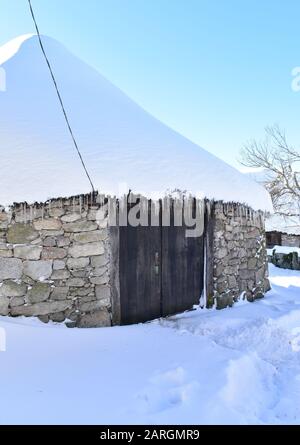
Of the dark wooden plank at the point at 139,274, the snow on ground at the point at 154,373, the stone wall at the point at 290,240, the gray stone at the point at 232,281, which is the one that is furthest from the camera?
the stone wall at the point at 290,240

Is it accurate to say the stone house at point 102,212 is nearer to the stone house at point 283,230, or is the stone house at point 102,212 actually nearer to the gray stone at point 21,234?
the gray stone at point 21,234

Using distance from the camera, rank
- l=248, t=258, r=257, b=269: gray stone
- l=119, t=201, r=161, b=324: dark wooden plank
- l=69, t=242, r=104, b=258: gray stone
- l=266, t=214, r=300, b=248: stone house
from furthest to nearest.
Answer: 1. l=266, t=214, r=300, b=248: stone house
2. l=248, t=258, r=257, b=269: gray stone
3. l=119, t=201, r=161, b=324: dark wooden plank
4. l=69, t=242, r=104, b=258: gray stone

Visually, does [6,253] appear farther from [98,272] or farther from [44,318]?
[98,272]

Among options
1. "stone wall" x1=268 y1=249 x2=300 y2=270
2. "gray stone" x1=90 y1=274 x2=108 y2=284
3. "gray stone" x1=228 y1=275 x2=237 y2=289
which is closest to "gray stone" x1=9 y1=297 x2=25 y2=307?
"gray stone" x1=90 y1=274 x2=108 y2=284

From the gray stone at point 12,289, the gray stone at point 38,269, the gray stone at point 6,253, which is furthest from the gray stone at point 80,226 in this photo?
the gray stone at point 12,289

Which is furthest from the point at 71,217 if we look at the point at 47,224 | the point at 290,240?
the point at 290,240

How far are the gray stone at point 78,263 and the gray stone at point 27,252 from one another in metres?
0.38

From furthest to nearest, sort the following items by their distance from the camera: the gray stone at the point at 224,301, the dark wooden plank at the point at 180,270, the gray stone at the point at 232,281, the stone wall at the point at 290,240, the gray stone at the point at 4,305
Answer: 1. the stone wall at the point at 290,240
2. the gray stone at the point at 232,281
3. the gray stone at the point at 224,301
4. the dark wooden plank at the point at 180,270
5. the gray stone at the point at 4,305

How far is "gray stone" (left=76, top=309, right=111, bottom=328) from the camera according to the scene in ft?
14.6

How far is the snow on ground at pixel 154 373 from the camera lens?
2521 mm

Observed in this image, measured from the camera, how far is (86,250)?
4.48 m

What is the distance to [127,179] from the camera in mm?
4625

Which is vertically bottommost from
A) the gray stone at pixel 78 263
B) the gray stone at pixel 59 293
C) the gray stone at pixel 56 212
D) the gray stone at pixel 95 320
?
the gray stone at pixel 95 320

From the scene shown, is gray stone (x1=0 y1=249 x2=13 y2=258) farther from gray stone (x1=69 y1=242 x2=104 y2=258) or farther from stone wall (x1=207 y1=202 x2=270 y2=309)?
stone wall (x1=207 y1=202 x2=270 y2=309)
